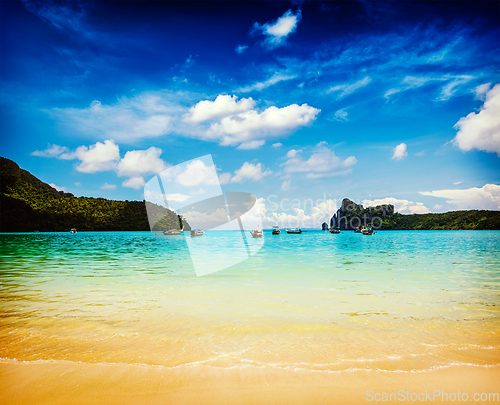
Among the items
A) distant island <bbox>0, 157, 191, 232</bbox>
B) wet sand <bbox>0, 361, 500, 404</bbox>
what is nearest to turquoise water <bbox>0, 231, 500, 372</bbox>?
wet sand <bbox>0, 361, 500, 404</bbox>

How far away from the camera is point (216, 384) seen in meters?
3.98

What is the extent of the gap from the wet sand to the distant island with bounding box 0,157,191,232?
118549 millimetres

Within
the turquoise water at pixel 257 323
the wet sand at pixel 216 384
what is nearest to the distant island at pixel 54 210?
the turquoise water at pixel 257 323

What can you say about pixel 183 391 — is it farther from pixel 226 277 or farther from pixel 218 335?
pixel 226 277

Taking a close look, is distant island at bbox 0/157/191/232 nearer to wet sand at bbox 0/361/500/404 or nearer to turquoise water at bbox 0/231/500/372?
turquoise water at bbox 0/231/500/372

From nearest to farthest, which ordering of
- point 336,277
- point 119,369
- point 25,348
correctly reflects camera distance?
1. point 119,369
2. point 25,348
3. point 336,277

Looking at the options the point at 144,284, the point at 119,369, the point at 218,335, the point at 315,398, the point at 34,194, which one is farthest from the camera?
the point at 34,194

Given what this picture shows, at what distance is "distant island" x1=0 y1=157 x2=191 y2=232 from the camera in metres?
126

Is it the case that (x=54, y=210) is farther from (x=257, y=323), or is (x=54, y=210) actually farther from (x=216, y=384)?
(x=216, y=384)

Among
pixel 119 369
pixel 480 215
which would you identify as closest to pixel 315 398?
pixel 119 369

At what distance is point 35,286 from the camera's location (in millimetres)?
11039

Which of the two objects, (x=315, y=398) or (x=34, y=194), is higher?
(x=34, y=194)

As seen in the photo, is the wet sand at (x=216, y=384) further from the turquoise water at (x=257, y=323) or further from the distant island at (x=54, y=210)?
the distant island at (x=54, y=210)

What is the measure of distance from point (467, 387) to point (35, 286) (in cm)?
1449
